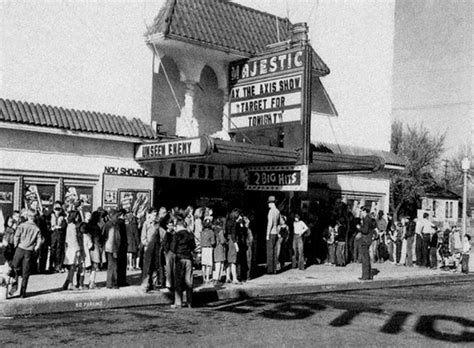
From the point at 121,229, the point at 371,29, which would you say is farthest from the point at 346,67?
the point at 121,229

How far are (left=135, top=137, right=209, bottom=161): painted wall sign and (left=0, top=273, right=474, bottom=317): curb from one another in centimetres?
358

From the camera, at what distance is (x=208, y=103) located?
20.5 metres

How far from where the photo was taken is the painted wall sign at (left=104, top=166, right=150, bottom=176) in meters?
17.5

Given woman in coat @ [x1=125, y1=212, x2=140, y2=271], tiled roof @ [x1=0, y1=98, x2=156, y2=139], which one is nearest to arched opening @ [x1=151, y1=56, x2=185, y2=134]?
tiled roof @ [x1=0, y1=98, x2=156, y2=139]

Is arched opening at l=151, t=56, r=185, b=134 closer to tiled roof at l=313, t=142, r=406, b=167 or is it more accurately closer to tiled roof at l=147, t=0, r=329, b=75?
tiled roof at l=147, t=0, r=329, b=75

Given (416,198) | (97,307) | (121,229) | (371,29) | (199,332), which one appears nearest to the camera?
(199,332)

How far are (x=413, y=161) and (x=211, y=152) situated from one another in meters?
40.2

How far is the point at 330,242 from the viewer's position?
66.5 ft

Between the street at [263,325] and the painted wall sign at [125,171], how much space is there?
19.6 feet

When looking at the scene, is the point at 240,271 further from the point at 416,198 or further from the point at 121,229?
the point at 416,198

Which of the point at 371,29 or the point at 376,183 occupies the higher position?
the point at 371,29

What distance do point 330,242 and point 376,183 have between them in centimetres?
596

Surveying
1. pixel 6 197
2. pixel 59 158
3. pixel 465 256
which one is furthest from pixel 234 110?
pixel 465 256

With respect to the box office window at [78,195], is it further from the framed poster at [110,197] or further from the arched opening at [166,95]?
→ the arched opening at [166,95]
